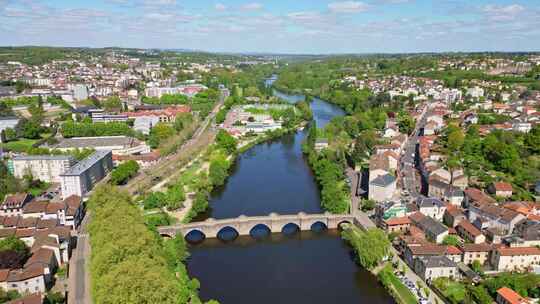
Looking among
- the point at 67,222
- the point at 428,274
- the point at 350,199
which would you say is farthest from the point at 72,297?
the point at 350,199

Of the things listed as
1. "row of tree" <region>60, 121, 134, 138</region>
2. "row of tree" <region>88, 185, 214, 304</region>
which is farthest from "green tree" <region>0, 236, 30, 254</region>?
"row of tree" <region>60, 121, 134, 138</region>

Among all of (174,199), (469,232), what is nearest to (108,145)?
(174,199)

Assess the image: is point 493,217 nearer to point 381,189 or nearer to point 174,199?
point 381,189

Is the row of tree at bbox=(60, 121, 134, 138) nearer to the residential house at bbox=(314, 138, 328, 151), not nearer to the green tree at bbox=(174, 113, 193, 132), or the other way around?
the green tree at bbox=(174, 113, 193, 132)

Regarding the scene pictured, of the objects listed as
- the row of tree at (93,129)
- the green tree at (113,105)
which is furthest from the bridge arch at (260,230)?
the green tree at (113,105)

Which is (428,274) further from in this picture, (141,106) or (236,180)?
(141,106)
